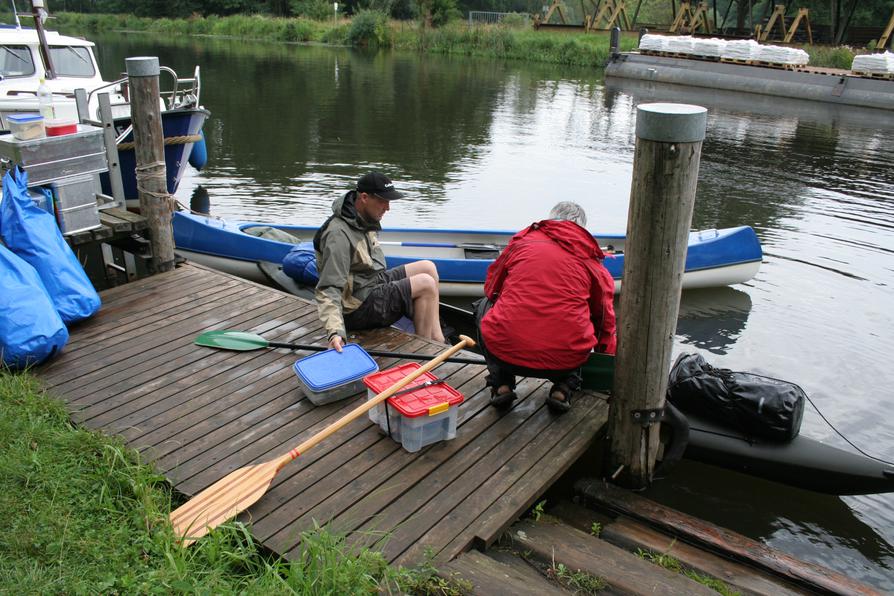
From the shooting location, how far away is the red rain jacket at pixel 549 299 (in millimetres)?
3920

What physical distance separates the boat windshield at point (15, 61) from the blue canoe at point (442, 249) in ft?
17.9

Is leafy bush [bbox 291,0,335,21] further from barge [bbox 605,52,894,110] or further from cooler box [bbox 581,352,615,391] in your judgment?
cooler box [bbox 581,352,615,391]

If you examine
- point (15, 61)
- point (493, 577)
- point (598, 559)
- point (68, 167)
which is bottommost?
point (598, 559)

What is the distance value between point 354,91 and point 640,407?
23.0 metres

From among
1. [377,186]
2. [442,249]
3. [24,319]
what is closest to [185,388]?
[24,319]

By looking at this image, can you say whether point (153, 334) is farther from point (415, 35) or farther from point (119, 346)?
point (415, 35)

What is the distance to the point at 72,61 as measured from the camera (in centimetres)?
1163

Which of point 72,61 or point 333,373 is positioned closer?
point 333,373

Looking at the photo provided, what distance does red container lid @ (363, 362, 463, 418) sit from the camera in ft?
12.3

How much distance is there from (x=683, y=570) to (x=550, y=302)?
4.95 ft

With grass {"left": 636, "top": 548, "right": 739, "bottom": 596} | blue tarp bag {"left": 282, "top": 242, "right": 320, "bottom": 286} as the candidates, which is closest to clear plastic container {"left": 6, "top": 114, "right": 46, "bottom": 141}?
blue tarp bag {"left": 282, "top": 242, "right": 320, "bottom": 286}

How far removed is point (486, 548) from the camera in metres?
3.24

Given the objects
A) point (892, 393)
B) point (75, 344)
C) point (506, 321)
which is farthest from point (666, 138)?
point (892, 393)

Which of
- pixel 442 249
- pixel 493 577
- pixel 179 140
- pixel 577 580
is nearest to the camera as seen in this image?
pixel 493 577
